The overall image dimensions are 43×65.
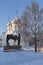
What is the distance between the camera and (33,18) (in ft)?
66.9

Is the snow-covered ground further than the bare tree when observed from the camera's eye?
No

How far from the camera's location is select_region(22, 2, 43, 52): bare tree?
794 inches

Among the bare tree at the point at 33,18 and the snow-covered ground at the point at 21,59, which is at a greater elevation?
the bare tree at the point at 33,18

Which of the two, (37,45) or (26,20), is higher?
(26,20)

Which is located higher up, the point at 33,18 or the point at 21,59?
the point at 33,18

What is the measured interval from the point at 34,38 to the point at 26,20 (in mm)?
2329

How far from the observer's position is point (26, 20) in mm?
20391

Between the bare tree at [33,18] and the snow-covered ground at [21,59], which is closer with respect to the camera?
the snow-covered ground at [21,59]

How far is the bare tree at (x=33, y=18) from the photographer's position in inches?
794

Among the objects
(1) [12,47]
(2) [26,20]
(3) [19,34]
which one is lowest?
(1) [12,47]

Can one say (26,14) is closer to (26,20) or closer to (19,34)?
(26,20)

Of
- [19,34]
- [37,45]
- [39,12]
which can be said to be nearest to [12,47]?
[19,34]

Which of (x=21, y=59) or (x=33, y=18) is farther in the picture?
(x=33, y=18)

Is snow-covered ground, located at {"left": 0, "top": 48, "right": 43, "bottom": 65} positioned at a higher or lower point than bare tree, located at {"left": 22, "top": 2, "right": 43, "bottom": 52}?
lower
